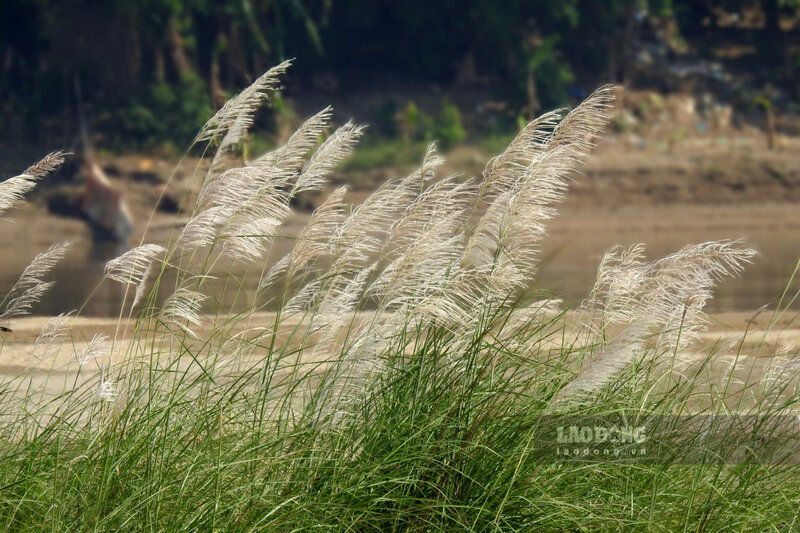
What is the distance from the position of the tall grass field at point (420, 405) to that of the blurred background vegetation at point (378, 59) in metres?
17.9

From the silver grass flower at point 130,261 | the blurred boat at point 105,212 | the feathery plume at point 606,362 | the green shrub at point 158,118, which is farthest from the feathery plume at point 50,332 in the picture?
the green shrub at point 158,118

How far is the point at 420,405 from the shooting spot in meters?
2.84

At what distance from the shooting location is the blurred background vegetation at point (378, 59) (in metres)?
23.0

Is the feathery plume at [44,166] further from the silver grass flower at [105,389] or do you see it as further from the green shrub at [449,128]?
the green shrub at [449,128]

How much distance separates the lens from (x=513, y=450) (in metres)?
2.79

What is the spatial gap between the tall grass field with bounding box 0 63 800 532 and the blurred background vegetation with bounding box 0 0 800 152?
17.9 metres

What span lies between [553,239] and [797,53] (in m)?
10.9

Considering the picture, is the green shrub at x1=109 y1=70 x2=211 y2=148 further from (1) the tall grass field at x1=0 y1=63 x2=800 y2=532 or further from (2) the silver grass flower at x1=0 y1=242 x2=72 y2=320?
(1) the tall grass field at x1=0 y1=63 x2=800 y2=532

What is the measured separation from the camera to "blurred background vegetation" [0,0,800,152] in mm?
22953

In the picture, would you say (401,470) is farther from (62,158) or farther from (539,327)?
(62,158)

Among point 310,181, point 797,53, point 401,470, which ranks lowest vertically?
point 797,53

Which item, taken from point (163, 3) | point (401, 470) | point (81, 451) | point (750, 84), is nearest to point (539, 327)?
point (401, 470)

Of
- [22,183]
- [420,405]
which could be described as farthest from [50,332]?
[420,405]

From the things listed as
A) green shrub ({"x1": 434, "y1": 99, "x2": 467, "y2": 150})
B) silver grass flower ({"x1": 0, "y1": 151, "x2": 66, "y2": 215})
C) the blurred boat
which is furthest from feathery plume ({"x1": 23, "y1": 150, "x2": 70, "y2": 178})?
green shrub ({"x1": 434, "y1": 99, "x2": 467, "y2": 150})
